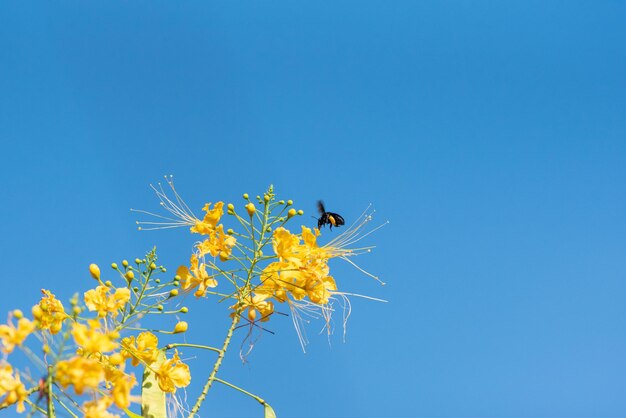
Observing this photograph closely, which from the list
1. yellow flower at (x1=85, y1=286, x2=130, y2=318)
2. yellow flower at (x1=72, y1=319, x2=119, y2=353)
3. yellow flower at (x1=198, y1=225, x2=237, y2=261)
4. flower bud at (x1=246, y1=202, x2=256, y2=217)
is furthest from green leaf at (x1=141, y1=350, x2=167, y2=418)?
yellow flower at (x1=72, y1=319, x2=119, y2=353)

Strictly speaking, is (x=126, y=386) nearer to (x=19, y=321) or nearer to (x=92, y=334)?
(x=92, y=334)

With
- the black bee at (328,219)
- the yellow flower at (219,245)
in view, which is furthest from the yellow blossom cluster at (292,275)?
the black bee at (328,219)

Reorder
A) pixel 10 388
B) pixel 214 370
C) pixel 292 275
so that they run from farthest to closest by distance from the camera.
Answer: pixel 292 275
pixel 214 370
pixel 10 388

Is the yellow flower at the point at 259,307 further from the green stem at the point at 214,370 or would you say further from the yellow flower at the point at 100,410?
the yellow flower at the point at 100,410

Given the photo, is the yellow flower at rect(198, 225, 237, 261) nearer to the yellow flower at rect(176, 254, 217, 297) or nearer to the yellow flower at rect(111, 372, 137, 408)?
the yellow flower at rect(176, 254, 217, 297)

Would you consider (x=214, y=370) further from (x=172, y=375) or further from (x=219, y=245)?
(x=219, y=245)

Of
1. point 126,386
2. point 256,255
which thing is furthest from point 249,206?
point 126,386

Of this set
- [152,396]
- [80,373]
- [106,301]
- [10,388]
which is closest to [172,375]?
[152,396]
